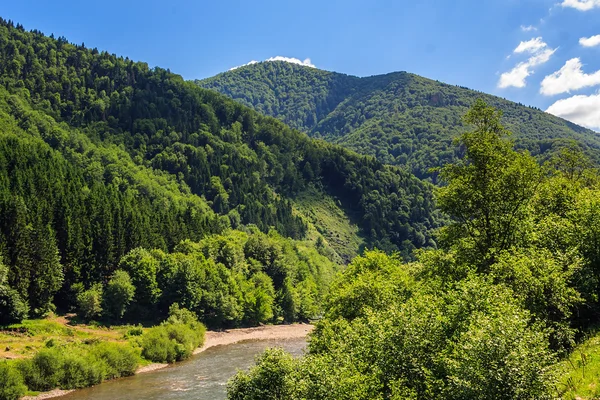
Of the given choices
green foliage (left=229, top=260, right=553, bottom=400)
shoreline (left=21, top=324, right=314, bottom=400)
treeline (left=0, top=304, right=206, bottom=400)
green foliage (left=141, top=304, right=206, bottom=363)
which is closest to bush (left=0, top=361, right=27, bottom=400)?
treeline (left=0, top=304, right=206, bottom=400)

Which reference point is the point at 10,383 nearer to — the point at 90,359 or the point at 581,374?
the point at 90,359

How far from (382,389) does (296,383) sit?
6.89m

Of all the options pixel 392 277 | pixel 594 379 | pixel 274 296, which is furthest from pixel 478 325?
pixel 274 296

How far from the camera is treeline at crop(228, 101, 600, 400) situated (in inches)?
869

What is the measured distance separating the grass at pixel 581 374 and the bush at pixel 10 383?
58502mm

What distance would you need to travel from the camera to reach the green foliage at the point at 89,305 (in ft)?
328

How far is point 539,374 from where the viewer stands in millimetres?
20781

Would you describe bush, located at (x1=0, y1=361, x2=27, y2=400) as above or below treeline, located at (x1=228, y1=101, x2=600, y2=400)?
below

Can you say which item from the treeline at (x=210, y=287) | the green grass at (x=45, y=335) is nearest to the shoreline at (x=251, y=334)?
the treeline at (x=210, y=287)

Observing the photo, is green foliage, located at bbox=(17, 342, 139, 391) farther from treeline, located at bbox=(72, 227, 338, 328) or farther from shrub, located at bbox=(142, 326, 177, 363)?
treeline, located at bbox=(72, 227, 338, 328)

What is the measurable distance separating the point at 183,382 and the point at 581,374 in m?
57.8

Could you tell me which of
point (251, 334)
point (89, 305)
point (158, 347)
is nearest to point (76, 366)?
point (158, 347)

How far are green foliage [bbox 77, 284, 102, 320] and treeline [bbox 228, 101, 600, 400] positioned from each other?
2705 inches

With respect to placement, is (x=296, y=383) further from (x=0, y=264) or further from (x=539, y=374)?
(x=0, y=264)
